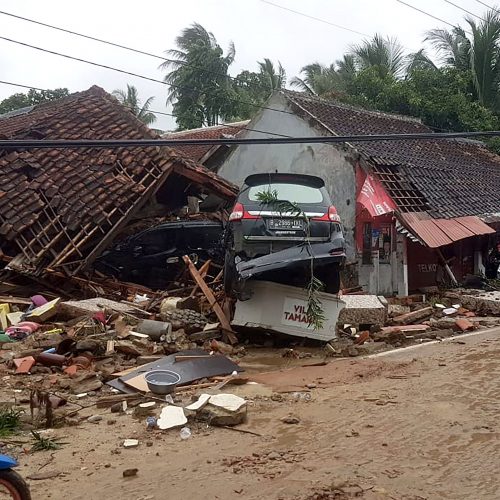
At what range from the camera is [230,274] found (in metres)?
8.54

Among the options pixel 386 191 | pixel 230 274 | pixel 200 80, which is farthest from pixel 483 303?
pixel 200 80

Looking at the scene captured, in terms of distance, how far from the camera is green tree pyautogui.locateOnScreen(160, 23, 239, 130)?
28.8 meters

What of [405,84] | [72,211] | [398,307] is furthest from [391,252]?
[405,84]

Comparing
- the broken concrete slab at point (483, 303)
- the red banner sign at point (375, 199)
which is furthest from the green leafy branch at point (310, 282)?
the red banner sign at point (375, 199)

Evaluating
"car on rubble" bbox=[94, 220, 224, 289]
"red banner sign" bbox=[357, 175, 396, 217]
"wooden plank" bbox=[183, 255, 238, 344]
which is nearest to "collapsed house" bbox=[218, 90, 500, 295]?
"red banner sign" bbox=[357, 175, 396, 217]

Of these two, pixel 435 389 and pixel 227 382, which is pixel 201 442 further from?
pixel 435 389

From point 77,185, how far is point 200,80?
1766 centimetres

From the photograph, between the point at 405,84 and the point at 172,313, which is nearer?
the point at 172,313

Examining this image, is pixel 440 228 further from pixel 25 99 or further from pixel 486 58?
pixel 25 99

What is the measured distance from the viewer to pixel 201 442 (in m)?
4.83

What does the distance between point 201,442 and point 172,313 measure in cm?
489

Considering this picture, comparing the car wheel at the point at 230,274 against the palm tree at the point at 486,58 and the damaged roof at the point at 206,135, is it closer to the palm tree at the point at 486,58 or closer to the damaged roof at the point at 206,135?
the damaged roof at the point at 206,135

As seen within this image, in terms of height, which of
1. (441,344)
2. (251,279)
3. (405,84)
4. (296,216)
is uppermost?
(405,84)

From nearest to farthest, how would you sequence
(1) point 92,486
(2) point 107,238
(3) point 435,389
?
1. (1) point 92,486
2. (3) point 435,389
3. (2) point 107,238
